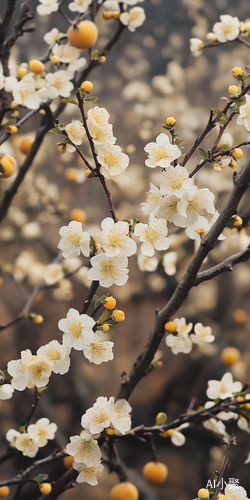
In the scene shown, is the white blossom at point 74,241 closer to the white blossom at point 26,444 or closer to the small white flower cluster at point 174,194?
the small white flower cluster at point 174,194

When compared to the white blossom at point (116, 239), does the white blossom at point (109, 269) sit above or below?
below

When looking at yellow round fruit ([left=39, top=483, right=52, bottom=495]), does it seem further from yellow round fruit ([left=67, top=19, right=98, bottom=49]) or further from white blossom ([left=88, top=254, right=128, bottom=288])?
yellow round fruit ([left=67, top=19, right=98, bottom=49])

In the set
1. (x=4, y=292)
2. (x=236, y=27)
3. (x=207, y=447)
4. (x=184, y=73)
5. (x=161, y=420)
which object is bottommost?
(x=207, y=447)

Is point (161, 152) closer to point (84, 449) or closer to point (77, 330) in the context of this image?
Result: point (77, 330)

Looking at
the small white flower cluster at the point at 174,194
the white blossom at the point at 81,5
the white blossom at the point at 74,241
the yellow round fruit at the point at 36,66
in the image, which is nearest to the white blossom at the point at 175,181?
the small white flower cluster at the point at 174,194

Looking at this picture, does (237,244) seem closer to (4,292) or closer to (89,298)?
(89,298)

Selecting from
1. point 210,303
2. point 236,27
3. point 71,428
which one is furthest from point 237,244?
point 71,428
